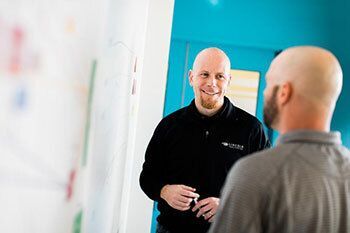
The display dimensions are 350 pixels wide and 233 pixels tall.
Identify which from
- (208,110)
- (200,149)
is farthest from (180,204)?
(208,110)

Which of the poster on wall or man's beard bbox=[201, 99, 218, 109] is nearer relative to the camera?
man's beard bbox=[201, 99, 218, 109]

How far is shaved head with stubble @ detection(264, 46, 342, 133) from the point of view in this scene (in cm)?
93

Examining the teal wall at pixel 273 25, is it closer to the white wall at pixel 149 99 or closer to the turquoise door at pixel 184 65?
the turquoise door at pixel 184 65

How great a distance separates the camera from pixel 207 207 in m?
1.68

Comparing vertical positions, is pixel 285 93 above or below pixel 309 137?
above

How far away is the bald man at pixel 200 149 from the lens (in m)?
1.77

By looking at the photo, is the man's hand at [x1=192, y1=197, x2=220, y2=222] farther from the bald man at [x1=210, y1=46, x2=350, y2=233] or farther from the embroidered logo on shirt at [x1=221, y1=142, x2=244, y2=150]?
the bald man at [x1=210, y1=46, x2=350, y2=233]

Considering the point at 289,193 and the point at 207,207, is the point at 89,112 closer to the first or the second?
the point at 289,193

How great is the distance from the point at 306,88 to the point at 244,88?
2.31 m

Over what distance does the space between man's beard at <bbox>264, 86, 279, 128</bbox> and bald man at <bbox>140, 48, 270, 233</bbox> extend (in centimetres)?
72

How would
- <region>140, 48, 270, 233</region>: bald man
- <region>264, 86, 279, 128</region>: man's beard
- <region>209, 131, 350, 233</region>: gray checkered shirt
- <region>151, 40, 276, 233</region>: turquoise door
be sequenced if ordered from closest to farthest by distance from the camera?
<region>209, 131, 350, 233</region>: gray checkered shirt → <region>264, 86, 279, 128</region>: man's beard → <region>140, 48, 270, 233</region>: bald man → <region>151, 40, 276, 233</region>: turquoise door

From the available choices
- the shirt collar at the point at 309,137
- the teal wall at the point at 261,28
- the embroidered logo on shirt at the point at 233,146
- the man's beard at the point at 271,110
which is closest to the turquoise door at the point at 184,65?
the teal wall at the point at 261,28

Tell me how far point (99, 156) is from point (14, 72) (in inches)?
27.7

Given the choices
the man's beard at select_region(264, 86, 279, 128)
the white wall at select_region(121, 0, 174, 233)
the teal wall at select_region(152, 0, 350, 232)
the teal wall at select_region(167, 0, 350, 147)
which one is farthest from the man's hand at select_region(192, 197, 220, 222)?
the teal wall at select_region(167, 0, 350, 147)
